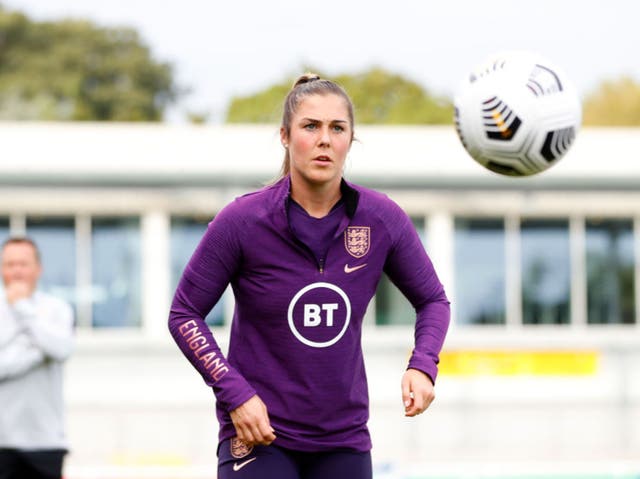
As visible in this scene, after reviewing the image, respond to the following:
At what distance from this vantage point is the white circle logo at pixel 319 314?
3.77 metres

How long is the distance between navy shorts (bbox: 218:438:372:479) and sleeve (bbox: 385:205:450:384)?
0.41 metres

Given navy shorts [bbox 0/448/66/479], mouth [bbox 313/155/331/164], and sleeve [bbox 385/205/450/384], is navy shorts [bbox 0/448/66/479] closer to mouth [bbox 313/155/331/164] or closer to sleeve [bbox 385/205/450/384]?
sleeve [bbox 385/205/450/384]

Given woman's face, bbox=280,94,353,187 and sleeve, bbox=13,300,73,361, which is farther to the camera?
sleeve, bbox=13,300,73,361

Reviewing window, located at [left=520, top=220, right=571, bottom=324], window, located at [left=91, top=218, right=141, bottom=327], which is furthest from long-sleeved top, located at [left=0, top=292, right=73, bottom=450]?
window, located at [left=520, top=220, right=571, bottom=324]

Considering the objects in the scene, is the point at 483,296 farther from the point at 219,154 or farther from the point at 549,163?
the point at 549,163

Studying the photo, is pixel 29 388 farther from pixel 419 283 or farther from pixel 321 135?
pixel 321 135

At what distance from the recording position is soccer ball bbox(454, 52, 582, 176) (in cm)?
531

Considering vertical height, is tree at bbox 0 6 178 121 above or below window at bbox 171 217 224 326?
above

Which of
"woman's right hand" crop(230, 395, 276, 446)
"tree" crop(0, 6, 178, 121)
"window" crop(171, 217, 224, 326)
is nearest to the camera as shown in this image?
"woman's right hand" crop(230, 395, 276, 446)

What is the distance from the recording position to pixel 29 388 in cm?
634

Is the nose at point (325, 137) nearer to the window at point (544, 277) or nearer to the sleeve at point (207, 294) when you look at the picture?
the sleeve at point (207, 294)

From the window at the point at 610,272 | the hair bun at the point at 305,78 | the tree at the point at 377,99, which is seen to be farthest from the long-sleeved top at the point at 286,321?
the tree at the point at 377,99

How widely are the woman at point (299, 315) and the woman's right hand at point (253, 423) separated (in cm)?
1

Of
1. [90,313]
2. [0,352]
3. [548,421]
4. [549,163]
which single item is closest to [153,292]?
[90,313]
